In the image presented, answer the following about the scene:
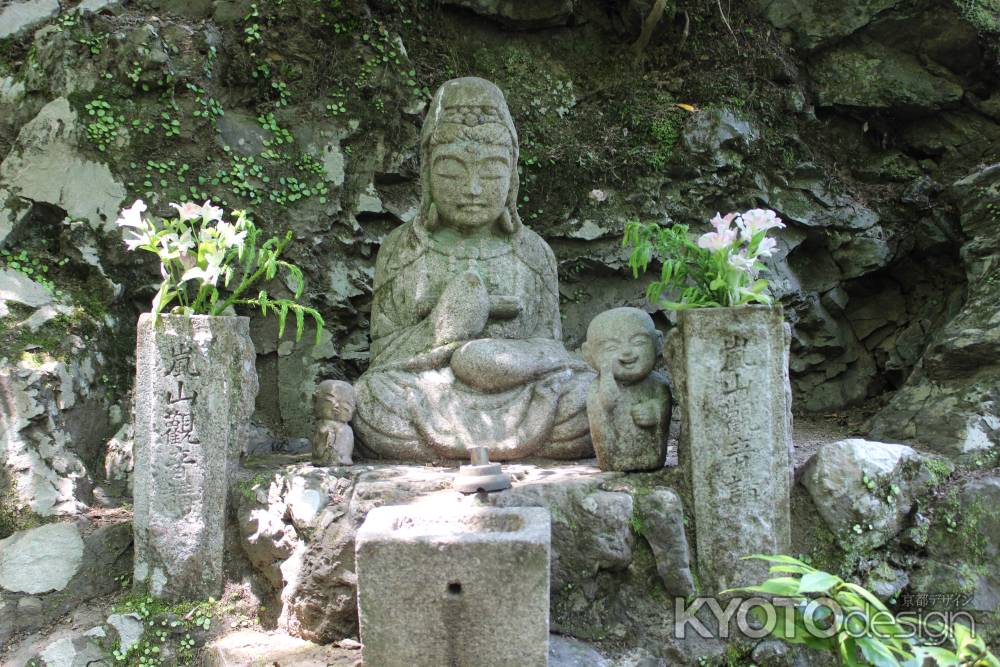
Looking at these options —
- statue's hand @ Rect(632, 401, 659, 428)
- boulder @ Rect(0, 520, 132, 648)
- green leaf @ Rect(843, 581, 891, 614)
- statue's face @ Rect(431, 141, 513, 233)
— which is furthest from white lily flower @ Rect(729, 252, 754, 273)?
boulder @ Rect(0, 520, 132, 648)

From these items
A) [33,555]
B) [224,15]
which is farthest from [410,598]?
[224,15]

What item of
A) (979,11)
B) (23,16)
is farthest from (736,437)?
(23,16)

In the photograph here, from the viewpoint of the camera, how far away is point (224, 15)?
20.9ft

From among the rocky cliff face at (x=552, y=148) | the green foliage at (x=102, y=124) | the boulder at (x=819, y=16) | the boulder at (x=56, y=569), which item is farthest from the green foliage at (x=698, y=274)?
the boulder at (x=819, y=16)

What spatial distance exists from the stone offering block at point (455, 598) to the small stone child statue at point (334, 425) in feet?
4.49

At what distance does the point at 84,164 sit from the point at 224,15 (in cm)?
169

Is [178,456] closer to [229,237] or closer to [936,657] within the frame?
[229,237]

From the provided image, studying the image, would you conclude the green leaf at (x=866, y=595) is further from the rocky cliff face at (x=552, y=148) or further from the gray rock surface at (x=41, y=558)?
the rocky cliff face at (x=552, y=148)

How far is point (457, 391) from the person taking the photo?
4191mm

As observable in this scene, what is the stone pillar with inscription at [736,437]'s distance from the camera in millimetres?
3441

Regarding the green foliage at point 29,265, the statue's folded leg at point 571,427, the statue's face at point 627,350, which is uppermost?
the green foliage at point 29,265

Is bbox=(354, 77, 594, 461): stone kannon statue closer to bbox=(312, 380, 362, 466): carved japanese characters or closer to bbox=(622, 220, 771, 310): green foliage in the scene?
bbox=(312, 380, 362, 466): carved japanese characters

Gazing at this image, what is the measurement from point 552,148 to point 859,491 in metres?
3.97

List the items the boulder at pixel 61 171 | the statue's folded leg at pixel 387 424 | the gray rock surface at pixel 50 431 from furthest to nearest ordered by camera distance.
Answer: the boulder at pixel 61 171 < the gray rock surface at pixel 50 431 < the statue's folded leg at pixel 387 424
